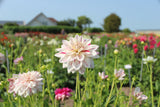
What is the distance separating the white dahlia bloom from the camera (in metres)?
0.91

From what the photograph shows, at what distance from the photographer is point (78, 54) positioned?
94cm

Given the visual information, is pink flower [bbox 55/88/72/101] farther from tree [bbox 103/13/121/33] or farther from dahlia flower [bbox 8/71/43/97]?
tree [bbox 103/13/121/33]

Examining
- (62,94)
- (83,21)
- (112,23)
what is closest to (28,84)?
(62,94)

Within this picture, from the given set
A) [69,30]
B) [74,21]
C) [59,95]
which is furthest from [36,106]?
[74,21]

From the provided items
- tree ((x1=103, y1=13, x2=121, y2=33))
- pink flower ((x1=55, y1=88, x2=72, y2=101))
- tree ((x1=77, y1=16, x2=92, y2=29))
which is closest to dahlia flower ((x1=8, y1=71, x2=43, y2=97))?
pink flower ((x1=55, y1=88, x2=72, y2=101))

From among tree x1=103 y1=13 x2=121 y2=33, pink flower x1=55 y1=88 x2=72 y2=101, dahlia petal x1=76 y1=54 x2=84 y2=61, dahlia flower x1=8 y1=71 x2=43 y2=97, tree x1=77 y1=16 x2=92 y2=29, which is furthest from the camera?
tree x1=77 y1=16 x2=92 y2=29

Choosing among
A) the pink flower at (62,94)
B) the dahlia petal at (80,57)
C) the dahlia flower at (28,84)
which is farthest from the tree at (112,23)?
the dahlia petal at (80,57)

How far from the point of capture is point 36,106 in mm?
1388

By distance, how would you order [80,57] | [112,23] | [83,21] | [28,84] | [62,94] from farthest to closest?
1. [83,21]
2. [112,23]
3. [62,94]
4. [28,84]
5. [80,57]

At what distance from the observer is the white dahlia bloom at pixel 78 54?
91 centimetres

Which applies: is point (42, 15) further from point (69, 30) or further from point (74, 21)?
point (69, 30)

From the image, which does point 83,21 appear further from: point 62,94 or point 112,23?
point 62,94

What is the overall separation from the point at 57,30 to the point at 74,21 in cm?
2131

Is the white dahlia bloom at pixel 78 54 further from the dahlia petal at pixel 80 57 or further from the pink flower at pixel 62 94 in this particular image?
the pink flower at pixel 62 94
